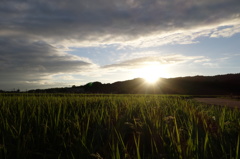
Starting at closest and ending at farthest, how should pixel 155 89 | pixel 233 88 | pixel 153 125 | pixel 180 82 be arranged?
pixel 153 125 < pixel 233 88 < pixel 155 89 < pixel 180 82

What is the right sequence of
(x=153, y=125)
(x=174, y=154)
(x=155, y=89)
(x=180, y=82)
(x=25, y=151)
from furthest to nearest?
1. (x=180, y=82)
2. (x=155, y=89)
3. (x=153, y=125)
4. (x=25, y=151)
5. (x=174, y=154)

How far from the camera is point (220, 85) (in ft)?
108

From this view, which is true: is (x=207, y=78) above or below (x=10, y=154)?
above

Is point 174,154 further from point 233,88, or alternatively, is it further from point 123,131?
point 233,88

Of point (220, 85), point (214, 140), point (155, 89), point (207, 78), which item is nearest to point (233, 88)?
point (220, 85)

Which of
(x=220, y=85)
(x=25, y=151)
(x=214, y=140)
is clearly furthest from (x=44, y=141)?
(x=220, y=85)

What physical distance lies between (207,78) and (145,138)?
37003 millimetres

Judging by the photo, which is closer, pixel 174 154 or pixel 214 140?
pixel 174 154

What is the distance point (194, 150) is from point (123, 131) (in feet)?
3.50

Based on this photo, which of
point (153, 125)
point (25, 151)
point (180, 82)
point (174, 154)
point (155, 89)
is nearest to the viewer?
point (174, 154)

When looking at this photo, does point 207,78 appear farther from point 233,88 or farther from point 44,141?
point 44,141

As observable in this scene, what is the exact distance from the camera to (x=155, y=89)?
3425cm

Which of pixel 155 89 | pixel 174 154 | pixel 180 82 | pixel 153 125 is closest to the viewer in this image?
pixel 174 154

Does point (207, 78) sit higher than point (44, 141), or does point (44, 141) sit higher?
point (207, 78)
